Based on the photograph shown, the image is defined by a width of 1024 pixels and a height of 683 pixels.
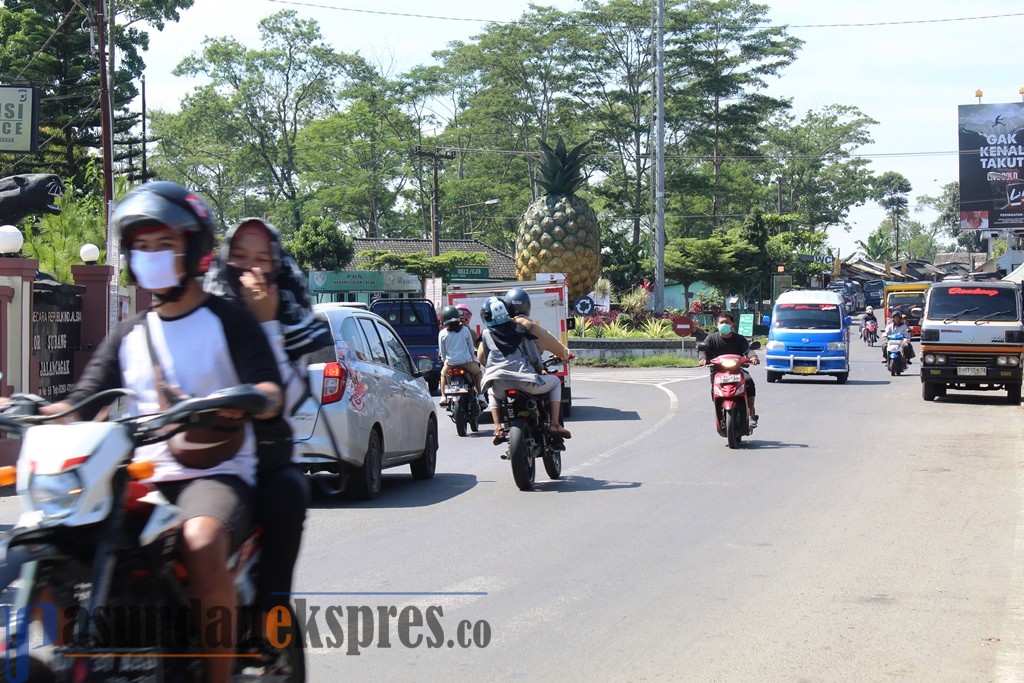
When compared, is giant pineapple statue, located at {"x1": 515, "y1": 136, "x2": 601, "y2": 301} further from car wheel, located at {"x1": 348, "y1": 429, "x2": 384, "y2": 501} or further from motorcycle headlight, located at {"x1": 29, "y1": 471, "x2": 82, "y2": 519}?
motorcycle headlight, located at {"x1": 29, "y1": 471, "x2": 82, "y2": 519}

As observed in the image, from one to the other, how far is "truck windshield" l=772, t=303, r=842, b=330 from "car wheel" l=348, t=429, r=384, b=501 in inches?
824

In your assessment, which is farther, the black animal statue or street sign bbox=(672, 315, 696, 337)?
street sign bbox=(672, 315, 696, 337)

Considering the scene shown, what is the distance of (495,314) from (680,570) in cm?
446

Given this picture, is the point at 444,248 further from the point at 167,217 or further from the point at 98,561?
the point at 98,561

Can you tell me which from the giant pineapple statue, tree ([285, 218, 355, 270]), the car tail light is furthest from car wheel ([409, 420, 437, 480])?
tree ([285, 218, 355, 270])

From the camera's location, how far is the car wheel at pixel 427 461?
1289 centimetres

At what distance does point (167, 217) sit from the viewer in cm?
395

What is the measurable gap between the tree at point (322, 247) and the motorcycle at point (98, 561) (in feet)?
167

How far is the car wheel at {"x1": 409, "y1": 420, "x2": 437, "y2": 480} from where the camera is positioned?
42.3ft

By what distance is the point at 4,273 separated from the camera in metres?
14.2

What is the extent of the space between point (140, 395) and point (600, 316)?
41.0 m

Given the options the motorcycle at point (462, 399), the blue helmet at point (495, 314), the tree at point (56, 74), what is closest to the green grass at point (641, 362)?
the tree at point (56, 74)

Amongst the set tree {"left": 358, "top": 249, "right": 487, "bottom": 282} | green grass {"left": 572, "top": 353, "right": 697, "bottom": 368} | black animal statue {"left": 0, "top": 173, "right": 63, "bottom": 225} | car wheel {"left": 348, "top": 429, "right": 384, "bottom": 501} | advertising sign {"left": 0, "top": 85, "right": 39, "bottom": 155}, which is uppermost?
advertising sign {"left": 0, "top": 85, "right": 39, "bottom": 155}

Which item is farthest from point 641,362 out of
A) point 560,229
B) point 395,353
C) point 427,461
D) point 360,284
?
point 395,353
